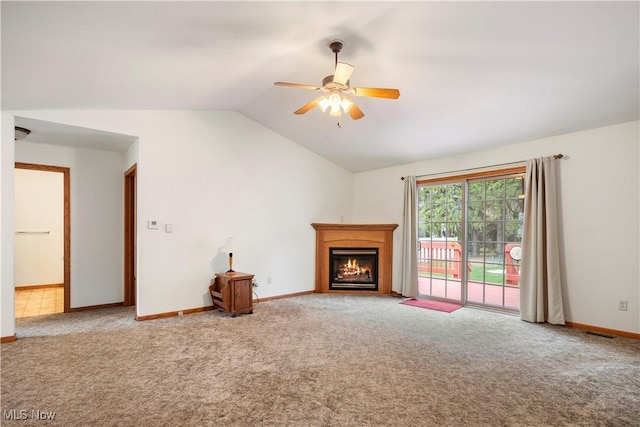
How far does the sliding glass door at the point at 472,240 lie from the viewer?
4734 millimetres

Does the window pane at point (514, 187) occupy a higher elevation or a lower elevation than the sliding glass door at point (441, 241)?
higher

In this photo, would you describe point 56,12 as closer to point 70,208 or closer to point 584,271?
point 70,208

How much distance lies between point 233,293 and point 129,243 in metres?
2.02

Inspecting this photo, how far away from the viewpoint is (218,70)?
3.35 m

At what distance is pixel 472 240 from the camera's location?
519cm

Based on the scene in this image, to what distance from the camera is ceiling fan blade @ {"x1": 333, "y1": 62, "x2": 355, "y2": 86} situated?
2553 millimetres

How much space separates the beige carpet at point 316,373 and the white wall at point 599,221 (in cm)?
42

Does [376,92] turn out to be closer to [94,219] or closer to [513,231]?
[513,231]

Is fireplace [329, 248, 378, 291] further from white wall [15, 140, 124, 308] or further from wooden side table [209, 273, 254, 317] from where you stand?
white wall [15, 140, 124, 308]

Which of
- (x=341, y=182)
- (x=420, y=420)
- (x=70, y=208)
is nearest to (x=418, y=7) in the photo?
(x=420, y=420)

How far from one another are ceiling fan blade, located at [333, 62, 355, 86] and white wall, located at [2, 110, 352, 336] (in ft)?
9.07

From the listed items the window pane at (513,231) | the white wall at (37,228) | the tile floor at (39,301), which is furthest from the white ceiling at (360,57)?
the white wall at (37,228)

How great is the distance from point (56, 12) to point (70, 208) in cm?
357

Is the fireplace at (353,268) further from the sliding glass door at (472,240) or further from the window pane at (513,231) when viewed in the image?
the window pane at (513,231)
